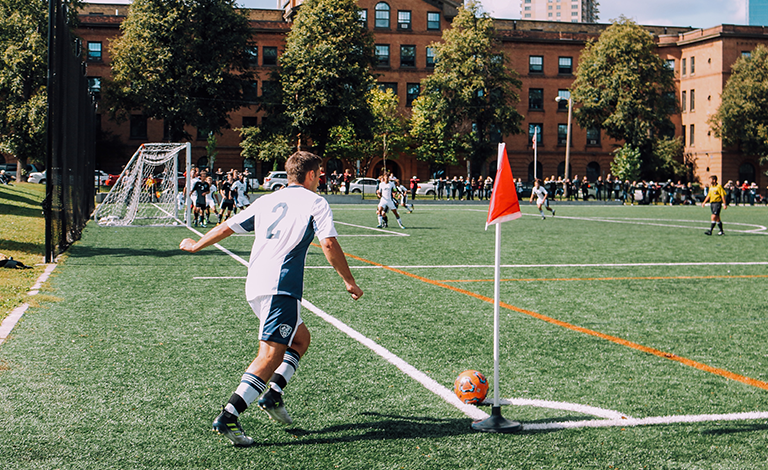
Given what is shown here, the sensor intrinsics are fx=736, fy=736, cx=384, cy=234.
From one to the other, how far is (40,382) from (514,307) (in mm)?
5686

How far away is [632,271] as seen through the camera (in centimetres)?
1329

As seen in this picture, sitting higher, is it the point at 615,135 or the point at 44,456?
the point at 615,135

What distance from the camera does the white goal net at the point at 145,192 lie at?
26.2 m

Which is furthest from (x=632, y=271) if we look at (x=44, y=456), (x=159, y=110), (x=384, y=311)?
(x=159, y=110)

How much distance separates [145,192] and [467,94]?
39.7m

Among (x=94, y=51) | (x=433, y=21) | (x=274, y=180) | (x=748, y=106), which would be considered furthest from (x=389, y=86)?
(x=748, y=106)

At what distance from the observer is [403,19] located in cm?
7356

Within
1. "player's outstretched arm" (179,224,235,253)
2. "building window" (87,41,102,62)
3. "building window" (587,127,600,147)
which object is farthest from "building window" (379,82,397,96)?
"player's outstretched arm" (179,224,235,253)

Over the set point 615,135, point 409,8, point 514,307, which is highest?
point 409,8

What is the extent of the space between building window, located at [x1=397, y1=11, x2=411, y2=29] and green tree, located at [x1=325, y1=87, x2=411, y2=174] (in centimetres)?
979

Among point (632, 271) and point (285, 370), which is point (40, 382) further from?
point (632, 271)

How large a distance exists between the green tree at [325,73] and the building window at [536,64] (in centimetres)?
2309

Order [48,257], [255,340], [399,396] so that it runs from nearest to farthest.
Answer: [399,396]
[255,340]
[48,257]

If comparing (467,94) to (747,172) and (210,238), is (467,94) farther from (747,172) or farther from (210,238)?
(210,238)
